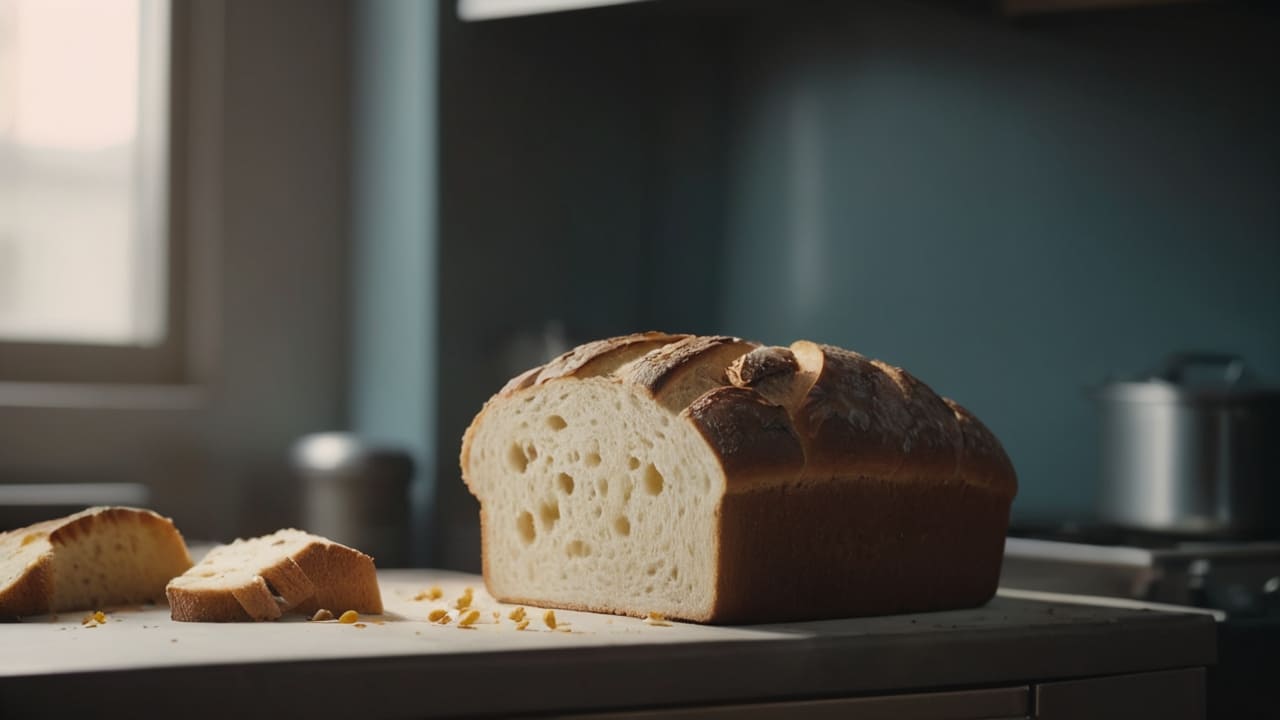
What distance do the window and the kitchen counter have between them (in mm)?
1808

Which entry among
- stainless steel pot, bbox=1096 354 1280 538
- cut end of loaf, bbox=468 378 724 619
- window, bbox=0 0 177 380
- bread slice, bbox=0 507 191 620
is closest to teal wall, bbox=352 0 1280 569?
stainless steel pot, bbox=1096 354 1280 538

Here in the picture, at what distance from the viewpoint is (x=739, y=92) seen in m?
2.88

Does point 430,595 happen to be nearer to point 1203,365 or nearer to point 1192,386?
point 1192,386

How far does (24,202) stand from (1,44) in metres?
0.30

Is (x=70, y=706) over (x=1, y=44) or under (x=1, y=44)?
under

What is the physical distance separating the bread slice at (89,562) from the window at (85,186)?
1681 mm

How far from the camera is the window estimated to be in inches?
107

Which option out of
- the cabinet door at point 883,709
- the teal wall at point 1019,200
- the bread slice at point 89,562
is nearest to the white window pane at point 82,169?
the teal wall at point 1019,200

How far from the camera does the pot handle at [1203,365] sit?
203cm

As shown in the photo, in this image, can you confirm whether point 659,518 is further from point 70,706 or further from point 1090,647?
point 70,706

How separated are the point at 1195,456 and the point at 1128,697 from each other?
908mm

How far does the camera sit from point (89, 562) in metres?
1.11

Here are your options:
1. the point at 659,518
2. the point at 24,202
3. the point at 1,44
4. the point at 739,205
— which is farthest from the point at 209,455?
the point at 659,518

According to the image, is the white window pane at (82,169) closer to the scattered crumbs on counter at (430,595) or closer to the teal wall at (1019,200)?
the teal wall at (1019,200)
